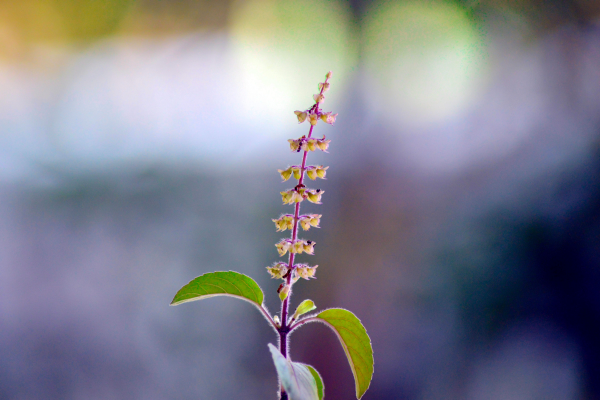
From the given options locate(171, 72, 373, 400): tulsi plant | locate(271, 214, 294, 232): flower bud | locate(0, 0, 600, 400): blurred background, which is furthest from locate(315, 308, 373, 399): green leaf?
locate(0, 0, 600, 400): blurred background

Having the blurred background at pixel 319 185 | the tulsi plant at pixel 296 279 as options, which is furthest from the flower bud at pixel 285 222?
the blurred background at pixel 319 185

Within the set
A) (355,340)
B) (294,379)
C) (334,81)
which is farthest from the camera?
(334,81)

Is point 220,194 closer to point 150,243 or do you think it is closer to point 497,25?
point 150,243

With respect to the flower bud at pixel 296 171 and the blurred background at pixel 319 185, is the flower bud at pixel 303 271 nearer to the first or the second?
the flower bud at pixel 296 171

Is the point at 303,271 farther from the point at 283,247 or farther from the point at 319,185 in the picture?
the point at 319,185

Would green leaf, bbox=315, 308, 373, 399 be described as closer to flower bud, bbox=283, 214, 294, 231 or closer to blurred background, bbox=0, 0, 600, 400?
flower bud, bbox=283, 214, 294, 231

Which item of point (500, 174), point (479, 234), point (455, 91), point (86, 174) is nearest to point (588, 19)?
point (455, 91)

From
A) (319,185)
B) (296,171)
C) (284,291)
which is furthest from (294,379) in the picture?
(319,185)
